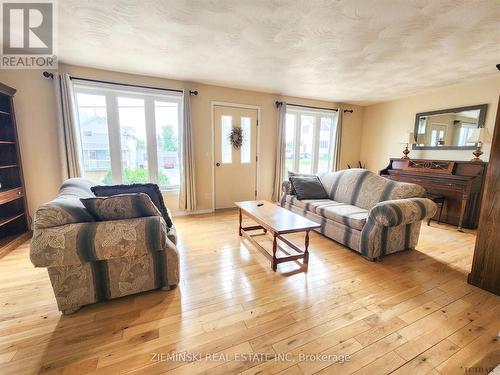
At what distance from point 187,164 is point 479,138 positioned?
454 cm

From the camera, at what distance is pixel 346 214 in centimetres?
272

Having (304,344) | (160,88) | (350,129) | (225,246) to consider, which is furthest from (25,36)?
(350,129)

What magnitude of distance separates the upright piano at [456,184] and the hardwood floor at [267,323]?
157cm

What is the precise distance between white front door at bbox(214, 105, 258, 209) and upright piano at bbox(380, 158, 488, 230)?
9.69 feet

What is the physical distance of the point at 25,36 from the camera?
2336 millimetres

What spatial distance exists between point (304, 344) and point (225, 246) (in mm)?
1566

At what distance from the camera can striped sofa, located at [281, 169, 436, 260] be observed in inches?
92.3

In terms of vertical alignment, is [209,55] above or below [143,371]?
above

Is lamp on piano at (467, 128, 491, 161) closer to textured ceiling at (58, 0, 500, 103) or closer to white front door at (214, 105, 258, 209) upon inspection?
textured ceiling at (58, 0, 500, 103)

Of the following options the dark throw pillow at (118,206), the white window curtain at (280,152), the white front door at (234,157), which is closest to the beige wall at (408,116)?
the white window curtain at (280,152)

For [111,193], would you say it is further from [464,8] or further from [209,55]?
[464,8]

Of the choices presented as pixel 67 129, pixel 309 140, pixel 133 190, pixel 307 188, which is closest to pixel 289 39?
pixel 307 188

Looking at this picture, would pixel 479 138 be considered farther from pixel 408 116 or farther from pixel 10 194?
pixel 10 194

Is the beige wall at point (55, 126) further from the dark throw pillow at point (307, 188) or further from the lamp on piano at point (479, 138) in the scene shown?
the lamp on piano at point (479, 138)
